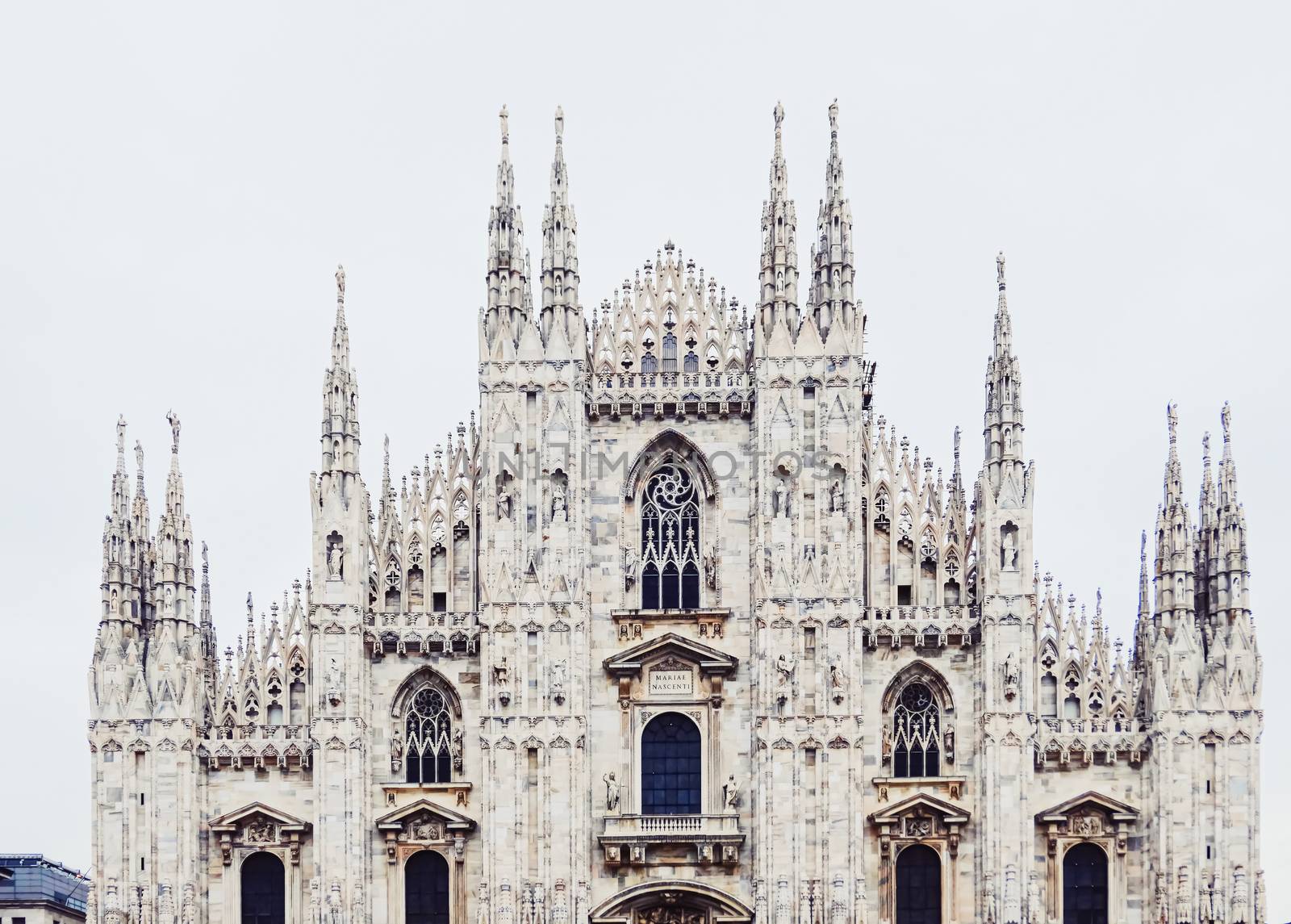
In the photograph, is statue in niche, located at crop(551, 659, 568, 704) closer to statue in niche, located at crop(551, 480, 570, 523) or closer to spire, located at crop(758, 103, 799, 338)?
statue in niche, located at crop(551, 480, 570, 523)

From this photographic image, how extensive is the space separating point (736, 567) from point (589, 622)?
12.6ft

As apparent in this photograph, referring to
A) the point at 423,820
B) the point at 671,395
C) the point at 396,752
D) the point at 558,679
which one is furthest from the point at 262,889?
the point at 671,395

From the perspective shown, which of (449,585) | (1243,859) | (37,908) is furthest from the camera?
(37,908)

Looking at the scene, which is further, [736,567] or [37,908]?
[37,908]

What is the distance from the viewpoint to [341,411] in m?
53.5

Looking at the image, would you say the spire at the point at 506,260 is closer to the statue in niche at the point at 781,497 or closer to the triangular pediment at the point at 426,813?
the statue in niche at the point at 781,497

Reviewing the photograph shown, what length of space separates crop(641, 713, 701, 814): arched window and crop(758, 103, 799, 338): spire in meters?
9.81

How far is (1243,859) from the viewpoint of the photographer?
50.2 m

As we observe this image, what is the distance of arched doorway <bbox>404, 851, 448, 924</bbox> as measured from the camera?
51844 millimetres

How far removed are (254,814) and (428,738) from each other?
14.8 ft

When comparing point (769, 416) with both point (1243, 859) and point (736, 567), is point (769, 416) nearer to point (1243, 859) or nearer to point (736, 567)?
point (736, 567)

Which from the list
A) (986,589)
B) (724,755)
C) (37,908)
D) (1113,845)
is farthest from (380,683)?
(37,908)

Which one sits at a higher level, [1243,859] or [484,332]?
[484,332]

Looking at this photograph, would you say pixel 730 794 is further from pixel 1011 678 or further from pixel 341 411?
pixel 341 411
